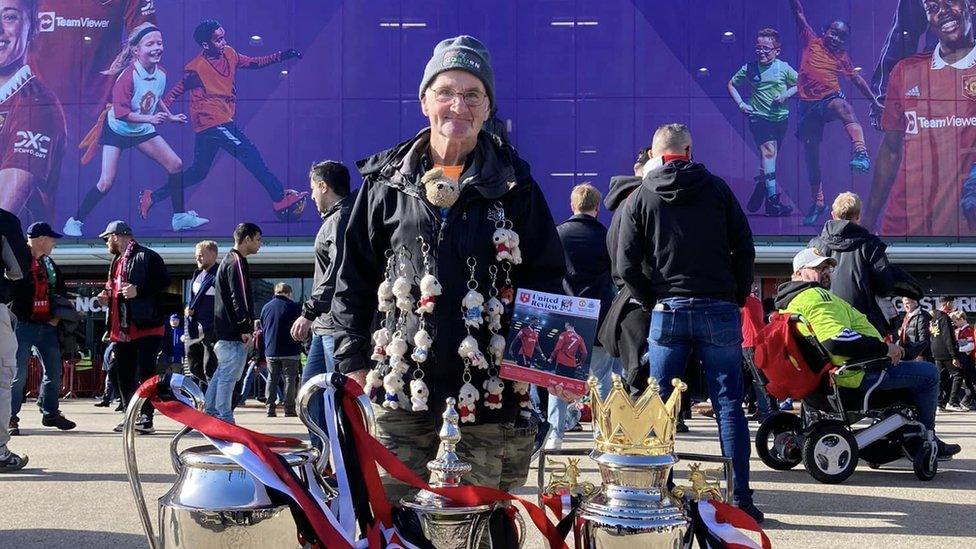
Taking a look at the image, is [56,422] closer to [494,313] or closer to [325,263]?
[325,263]

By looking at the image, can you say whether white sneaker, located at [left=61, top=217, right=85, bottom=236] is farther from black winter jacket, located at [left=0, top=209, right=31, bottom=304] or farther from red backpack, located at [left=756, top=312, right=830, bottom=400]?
red backpack, located at [left=756, top=312, right=830, bottom=400]

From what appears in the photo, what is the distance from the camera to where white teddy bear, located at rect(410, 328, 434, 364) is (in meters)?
2.60

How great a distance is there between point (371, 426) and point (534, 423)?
68 centimetres

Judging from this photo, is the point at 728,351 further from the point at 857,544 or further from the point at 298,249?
the point at 298,249

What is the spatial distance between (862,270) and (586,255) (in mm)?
1933

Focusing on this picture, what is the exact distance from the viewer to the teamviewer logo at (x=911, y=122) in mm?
29359

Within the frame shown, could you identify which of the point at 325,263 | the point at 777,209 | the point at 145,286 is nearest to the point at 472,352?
the point at 325,263

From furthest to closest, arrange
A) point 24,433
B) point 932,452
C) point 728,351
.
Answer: point 24,433 → point 932,452 → point 728,351

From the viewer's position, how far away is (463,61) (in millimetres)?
2693

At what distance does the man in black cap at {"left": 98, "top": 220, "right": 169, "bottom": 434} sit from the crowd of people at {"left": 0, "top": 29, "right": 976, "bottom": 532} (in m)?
0.02

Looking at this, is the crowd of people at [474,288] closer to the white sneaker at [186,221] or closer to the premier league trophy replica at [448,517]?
the premier league trophy replica at [448,517]

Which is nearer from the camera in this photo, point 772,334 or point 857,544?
point 857,544

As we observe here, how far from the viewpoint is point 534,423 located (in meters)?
2.79

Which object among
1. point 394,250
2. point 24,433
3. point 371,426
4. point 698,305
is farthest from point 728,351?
point 24,433
